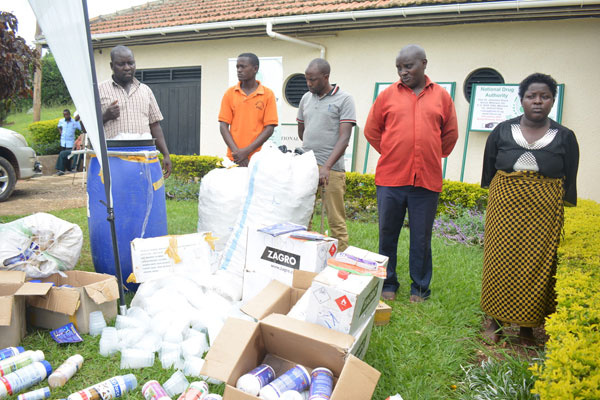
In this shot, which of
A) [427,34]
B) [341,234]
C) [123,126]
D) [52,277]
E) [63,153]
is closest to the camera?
[52,277]

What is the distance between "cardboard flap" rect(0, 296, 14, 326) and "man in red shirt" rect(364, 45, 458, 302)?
2.59 meters

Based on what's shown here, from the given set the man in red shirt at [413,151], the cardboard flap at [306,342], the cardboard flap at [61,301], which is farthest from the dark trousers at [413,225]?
the cardboard flap at [61,301]

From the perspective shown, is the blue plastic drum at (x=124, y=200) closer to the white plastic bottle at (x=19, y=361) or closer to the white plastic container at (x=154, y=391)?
the white plastic bottle at (x=19, y=361)

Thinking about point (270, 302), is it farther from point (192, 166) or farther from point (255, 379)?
point (192, 166)

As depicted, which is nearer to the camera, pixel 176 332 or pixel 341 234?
pixel 176 332

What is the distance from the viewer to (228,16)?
8477mm

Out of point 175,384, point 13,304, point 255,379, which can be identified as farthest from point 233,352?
point 13,304

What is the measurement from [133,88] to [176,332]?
6.73 feet

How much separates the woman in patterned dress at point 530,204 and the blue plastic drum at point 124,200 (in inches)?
101

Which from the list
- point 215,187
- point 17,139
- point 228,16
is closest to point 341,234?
point 215,187

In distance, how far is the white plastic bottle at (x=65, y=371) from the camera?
2.26 m

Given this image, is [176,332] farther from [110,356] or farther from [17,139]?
[17,139]

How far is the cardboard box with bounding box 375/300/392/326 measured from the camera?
3.11 meters

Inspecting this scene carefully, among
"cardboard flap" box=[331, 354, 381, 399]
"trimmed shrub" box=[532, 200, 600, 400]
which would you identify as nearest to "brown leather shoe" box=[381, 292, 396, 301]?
"trimmed shrub" box=[532, 200, 600, 400]
